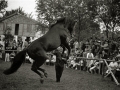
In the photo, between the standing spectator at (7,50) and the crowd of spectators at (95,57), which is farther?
the standing spectator at (7,50)

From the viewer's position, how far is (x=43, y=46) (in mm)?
6008

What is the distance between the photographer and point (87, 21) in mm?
24609

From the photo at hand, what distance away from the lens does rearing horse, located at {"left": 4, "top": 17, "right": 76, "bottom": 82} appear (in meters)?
5.94

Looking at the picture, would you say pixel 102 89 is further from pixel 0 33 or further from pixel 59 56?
pixel 0 33

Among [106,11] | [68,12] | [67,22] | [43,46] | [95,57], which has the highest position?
[106,11]

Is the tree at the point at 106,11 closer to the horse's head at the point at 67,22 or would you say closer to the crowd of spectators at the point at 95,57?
the crowd of spectators at the point at 95,57

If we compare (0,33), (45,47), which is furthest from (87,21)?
(0,33)

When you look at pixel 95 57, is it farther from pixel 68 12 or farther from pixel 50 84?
pixel 68 12

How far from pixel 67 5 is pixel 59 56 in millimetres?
18617

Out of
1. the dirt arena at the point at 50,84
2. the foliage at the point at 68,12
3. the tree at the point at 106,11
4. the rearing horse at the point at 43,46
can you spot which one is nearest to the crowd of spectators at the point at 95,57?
the dirt arena at the point at 50,84

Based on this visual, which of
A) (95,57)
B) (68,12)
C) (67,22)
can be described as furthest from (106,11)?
(67,22)

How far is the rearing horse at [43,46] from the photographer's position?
5941 mm

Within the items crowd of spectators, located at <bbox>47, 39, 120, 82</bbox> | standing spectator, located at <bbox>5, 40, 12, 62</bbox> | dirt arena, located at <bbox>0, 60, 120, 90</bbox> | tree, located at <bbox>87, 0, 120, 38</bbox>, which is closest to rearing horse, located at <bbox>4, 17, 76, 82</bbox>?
dirt arena, located at <bbox>0, 60, 120, 90</bbox>

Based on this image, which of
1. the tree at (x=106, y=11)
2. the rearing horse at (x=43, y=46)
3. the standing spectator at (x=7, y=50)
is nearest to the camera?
the rearing horse at (x=43, y=46)
